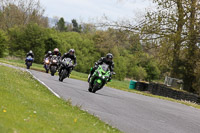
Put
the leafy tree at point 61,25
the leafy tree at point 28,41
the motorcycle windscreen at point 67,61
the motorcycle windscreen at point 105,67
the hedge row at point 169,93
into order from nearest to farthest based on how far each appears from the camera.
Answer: the motorcycle windscreen at point 105,67 < the motorcycle windscreen at point 67,61 < the hedge row at point 169,93 < the leafy tree at point 28,41 < the leafy tree at point 61,25

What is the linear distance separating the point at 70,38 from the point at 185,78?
4592cm

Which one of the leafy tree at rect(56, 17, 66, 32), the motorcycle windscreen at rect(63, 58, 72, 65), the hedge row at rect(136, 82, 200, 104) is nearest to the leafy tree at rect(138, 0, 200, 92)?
the hedge row at rect(136, 82, 200, 104)

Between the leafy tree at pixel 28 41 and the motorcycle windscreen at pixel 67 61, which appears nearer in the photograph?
the motorcycle windscreen at pixel 67 61

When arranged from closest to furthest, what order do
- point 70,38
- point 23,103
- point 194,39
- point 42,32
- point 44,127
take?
point 44,127, point 23,103, point 194,39, point 42,32, point 70,38

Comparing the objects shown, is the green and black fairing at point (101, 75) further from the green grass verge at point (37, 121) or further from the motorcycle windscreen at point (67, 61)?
the green grass verge at point (37, 121)

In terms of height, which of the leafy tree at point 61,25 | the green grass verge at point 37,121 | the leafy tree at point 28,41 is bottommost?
the green grass verge at point 37,121

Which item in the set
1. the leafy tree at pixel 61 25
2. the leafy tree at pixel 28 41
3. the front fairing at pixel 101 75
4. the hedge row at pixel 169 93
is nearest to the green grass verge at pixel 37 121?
the front fairing at pixel 101 75

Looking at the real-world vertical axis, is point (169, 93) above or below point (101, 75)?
below

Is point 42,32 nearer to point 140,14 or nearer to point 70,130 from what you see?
point 140,14

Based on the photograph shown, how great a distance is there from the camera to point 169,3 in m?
34.9

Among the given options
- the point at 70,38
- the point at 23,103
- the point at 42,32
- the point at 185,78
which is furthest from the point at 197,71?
the point at 70,38

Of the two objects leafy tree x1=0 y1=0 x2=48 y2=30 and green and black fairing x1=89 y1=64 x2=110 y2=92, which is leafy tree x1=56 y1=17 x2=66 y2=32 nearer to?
leafy tree x1=0 y1=0 x2=48 y2=30

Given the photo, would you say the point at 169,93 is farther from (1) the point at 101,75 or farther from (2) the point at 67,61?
(1) the point at 101,75

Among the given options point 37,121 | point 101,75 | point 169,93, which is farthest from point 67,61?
point 37,121
